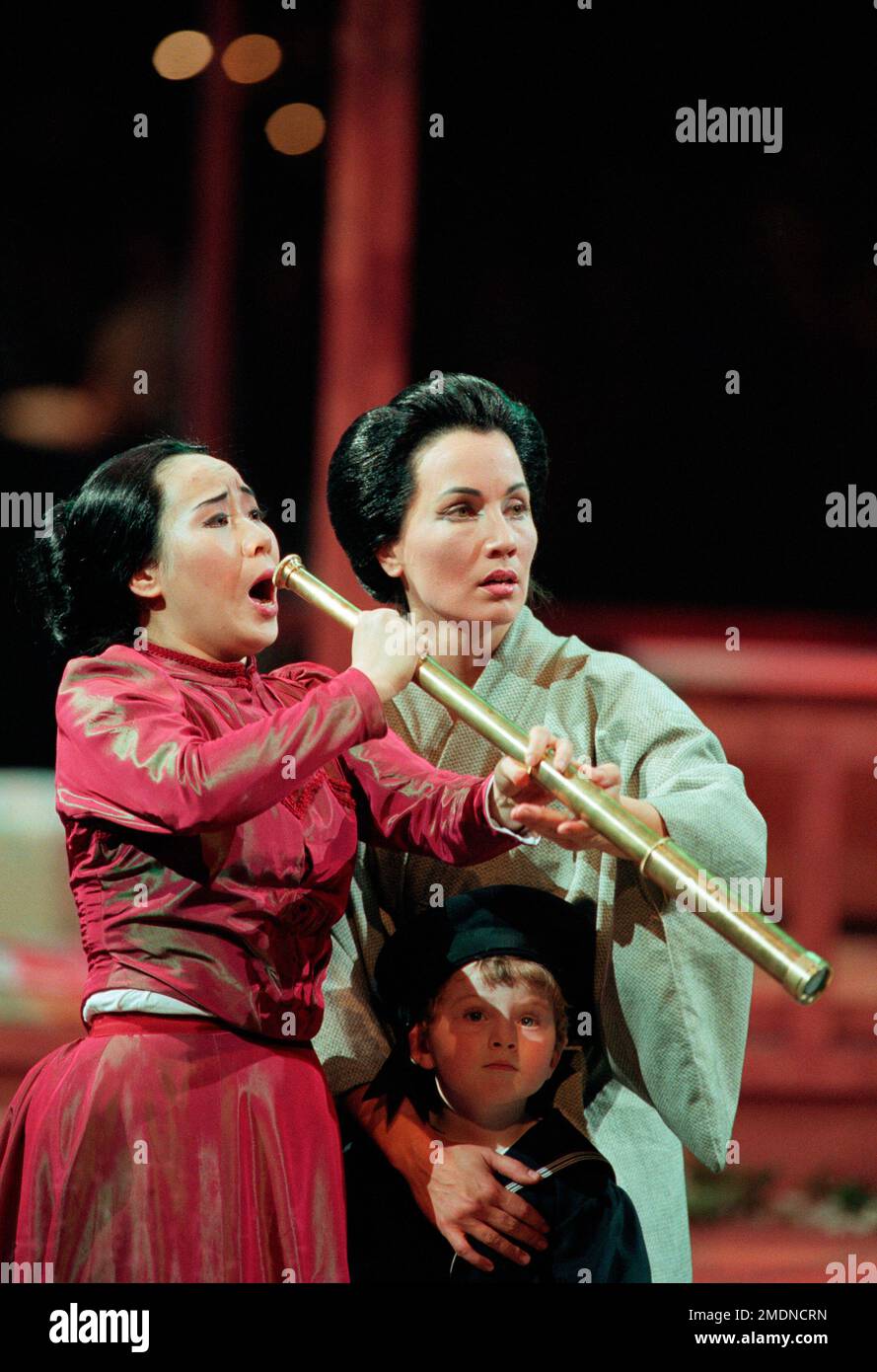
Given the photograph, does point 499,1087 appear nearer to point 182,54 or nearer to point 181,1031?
point 181,1031

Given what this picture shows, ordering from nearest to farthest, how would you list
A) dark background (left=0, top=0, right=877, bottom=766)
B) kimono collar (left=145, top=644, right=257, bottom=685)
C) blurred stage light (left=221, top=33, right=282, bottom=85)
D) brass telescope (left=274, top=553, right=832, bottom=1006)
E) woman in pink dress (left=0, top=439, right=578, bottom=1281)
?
brass telescope (left=274, top=553, right=832, bottom=1006), woman in pink dress (left=0, top=439, right=578, bottom=1281), kimono collar (left=145, top=644, right=257, bottom=685), dark background (left=0, top=0, right=877, bottom=766), blurred stage light (left=221, top=33, right=282, bottom=85)

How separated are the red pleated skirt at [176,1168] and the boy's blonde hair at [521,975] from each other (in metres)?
0.27

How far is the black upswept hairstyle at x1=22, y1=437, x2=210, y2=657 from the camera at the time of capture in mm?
1588

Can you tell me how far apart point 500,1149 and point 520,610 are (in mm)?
584

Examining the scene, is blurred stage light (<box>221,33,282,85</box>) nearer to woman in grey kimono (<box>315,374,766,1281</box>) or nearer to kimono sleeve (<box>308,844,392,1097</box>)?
woman in grey kimono (<box>315,374,766,1281</box>)

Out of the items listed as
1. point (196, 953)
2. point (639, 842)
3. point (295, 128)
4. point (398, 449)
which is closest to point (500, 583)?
point (398, 449)

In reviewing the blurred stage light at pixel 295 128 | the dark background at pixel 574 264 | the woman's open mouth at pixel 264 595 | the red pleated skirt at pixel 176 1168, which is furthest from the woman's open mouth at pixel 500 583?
the blurred stage light at pixel 295 128

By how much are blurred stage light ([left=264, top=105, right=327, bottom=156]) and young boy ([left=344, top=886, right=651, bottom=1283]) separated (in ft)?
6.18

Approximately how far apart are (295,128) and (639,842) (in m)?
2.13

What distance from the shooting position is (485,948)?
65.9 inches

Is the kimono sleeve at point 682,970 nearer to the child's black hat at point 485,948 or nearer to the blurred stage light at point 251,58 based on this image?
the child's black hat at point 485,948

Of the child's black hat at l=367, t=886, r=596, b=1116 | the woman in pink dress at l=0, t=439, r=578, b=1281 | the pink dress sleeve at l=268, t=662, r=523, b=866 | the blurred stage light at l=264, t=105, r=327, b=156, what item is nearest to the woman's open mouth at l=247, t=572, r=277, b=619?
the woman in pink dress at l=0, t=439, r=578, b=1281

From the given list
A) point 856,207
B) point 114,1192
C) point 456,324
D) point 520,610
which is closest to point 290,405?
point 456,324

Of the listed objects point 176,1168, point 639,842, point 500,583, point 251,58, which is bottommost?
point 176,1168
